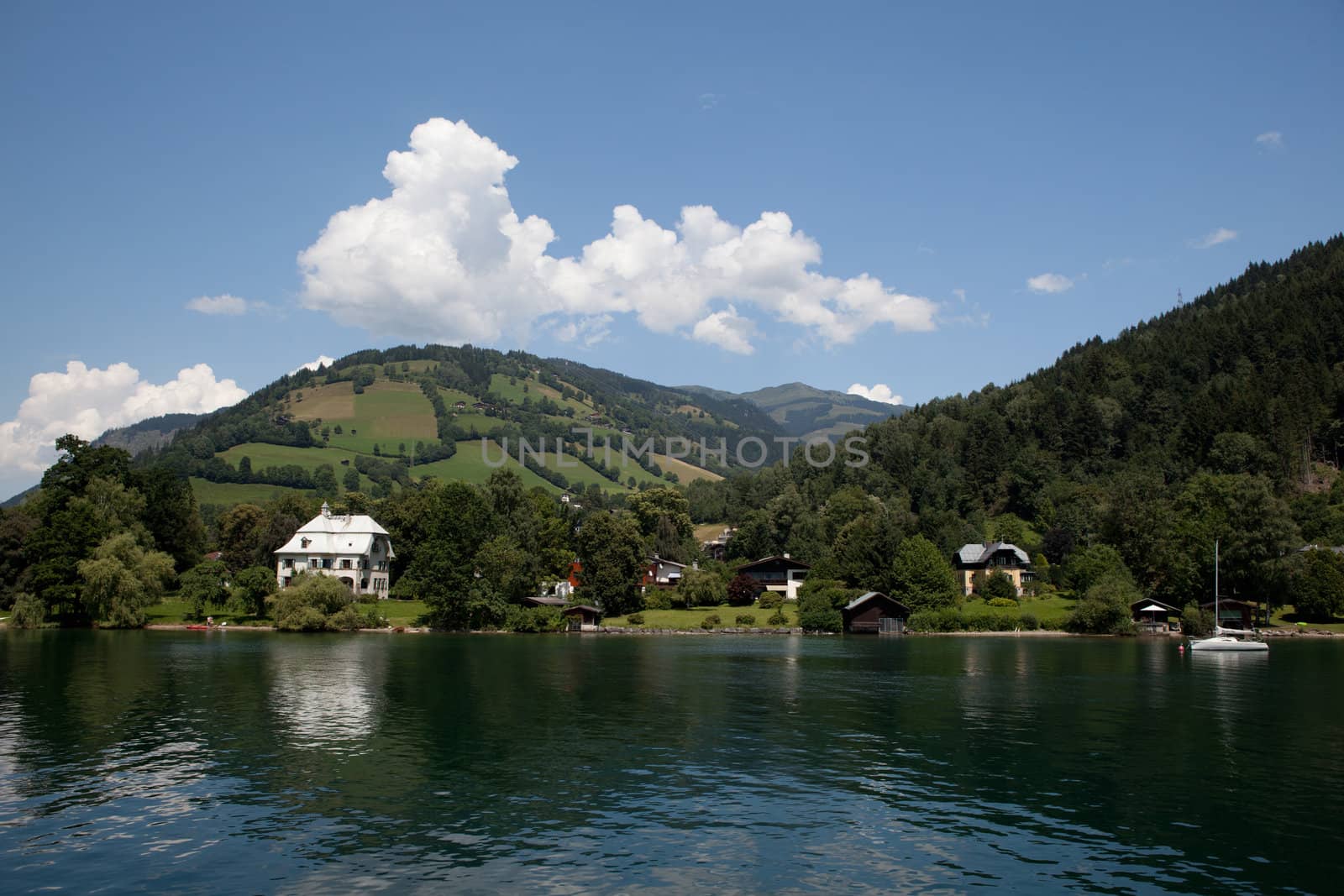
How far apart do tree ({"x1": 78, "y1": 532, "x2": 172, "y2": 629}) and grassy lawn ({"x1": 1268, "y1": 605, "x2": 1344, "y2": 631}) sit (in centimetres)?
11567

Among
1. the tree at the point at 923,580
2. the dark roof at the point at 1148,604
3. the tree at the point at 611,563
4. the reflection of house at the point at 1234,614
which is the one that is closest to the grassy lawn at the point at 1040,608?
the tree at the point at 923,580

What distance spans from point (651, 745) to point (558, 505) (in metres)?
111

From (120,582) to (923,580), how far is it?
276 feet

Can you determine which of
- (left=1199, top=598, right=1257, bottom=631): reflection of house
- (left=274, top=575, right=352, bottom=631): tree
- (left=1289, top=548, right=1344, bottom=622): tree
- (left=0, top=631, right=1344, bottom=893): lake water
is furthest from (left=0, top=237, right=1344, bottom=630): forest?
(left=0, top=631, right=1344, bottom=893): lake water

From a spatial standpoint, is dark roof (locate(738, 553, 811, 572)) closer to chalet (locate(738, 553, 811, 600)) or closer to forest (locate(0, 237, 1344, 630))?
chalet (locate(738, 553, 811, 600))

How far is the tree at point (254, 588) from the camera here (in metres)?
102

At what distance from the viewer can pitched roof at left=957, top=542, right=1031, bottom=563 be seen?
125 m

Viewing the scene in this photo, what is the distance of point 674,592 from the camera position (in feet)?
393

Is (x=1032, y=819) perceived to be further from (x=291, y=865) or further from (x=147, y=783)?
(x=147, y=783)

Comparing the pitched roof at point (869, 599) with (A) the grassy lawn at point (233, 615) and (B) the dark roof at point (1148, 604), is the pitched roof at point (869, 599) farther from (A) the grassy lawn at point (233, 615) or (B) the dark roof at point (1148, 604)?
(A) the grassy lawn at point (233, 615)

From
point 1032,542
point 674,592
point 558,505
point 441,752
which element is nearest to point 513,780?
point 441,752

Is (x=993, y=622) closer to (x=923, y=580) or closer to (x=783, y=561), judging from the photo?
(x=923, y=580)

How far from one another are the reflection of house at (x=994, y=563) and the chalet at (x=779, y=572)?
2110 cm

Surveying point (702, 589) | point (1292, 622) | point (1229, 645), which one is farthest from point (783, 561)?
point (1229, 645)
